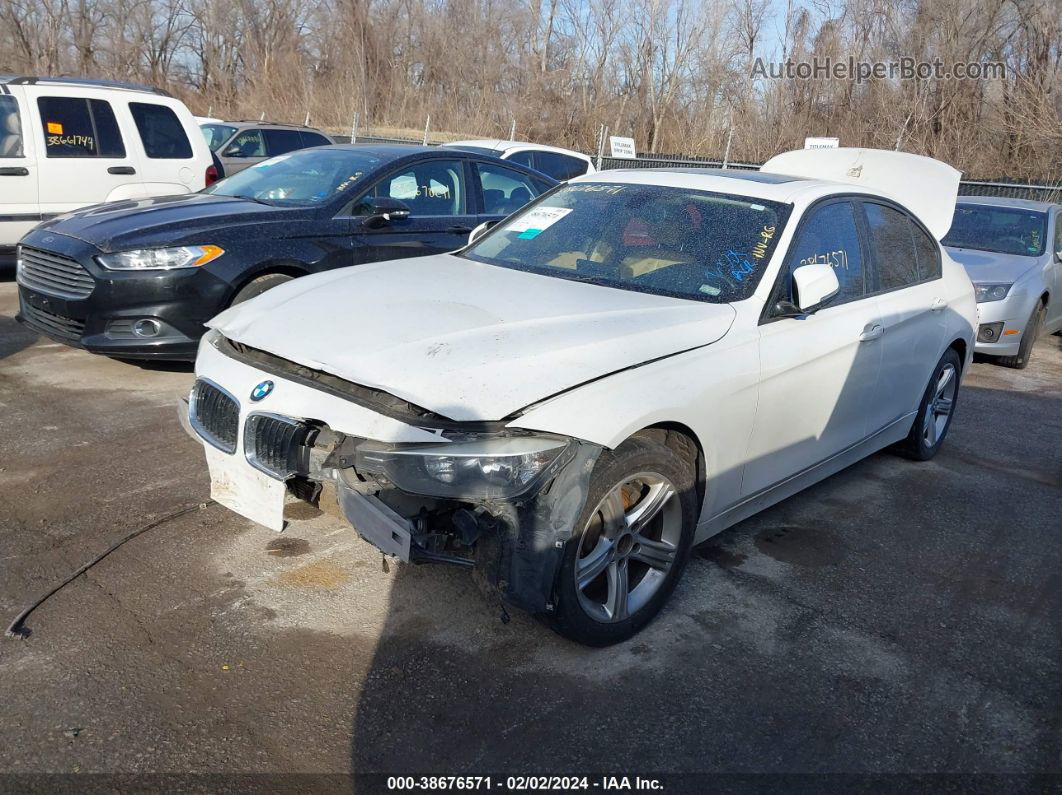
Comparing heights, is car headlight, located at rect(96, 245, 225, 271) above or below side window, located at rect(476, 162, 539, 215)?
below

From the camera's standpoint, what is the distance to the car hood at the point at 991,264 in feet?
30.0

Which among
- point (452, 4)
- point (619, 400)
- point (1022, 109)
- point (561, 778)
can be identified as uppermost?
point (452, 4)

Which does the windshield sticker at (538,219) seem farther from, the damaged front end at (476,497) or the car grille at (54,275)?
the car grille at (54,275)

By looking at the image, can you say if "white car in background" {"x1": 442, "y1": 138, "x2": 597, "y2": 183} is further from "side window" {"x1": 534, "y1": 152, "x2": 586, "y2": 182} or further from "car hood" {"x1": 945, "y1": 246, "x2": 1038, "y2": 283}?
"car hood" {"x1": 945, "y1": 246, "x2": 1038, "y2": 283}

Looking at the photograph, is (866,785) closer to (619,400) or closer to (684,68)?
(619,400)

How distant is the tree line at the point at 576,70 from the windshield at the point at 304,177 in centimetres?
1991

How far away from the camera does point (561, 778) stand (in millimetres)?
2834

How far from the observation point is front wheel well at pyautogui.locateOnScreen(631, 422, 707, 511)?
3.50 meters

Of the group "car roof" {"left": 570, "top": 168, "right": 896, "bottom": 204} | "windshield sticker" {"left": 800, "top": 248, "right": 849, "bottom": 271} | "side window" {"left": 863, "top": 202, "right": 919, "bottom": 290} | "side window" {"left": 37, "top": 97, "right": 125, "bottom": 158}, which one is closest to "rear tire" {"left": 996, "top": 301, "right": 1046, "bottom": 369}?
"side window" {"left": 863, "top": 202, "right": 919, "bottom": 290}

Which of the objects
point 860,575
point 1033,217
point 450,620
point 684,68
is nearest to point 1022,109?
point 684,68

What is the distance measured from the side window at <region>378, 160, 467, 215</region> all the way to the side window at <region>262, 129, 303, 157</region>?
9520mm

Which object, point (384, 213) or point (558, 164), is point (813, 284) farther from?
point (558, 164)

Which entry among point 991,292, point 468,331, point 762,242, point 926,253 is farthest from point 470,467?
point 991,292

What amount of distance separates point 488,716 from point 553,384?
112 centimetres
